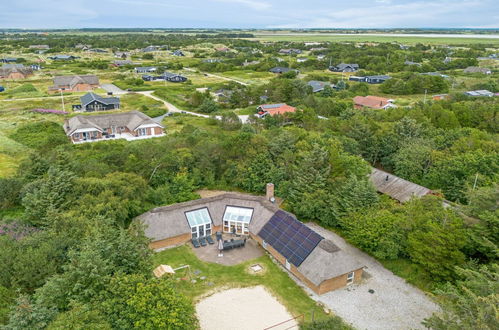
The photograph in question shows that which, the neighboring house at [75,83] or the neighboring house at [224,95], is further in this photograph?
the neighboring house at [75,83]

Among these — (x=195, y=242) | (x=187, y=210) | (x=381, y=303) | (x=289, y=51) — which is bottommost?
(x=381, y=303)

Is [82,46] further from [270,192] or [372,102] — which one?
[270,192]

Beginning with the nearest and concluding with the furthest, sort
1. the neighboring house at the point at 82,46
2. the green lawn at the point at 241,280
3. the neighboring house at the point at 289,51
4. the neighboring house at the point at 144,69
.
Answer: the green lawn at the point at 241,280 → the neighboring house at the point at 144,69 → the neighboring house at the point at 289,51 → the neighboring house at the point at 82,46

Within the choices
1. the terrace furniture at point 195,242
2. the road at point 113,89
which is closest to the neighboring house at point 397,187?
the terrace furniture at point 195,242

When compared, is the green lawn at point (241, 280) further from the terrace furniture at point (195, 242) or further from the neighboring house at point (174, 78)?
the neighboring house at point (174, 78)

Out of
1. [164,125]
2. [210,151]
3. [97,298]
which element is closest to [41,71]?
[164,125]

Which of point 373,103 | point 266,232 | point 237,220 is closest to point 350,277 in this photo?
point 266,232

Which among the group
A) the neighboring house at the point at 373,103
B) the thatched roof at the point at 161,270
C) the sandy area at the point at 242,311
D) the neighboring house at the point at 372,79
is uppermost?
the neighboring house at the point at 372,79
